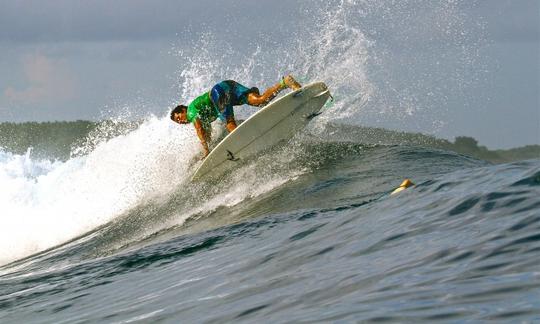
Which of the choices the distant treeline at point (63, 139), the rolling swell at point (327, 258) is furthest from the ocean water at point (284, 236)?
the distant treeline at point (63, 139)

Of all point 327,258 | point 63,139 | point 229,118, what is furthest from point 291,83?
point 63,139

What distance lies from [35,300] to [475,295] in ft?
17.7

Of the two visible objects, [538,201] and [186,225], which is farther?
[186,225]

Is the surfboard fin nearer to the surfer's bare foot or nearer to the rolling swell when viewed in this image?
the rolling swell

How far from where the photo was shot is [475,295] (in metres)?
4.72

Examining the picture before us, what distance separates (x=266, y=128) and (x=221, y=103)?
927mm

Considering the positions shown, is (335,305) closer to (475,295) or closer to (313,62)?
(475,295)

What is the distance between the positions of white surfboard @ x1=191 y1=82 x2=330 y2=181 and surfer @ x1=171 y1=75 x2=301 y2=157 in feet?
0.86

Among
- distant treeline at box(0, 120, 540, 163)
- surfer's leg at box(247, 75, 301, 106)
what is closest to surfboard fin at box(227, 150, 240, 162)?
surfer's leg at box(247, 75, 301, 106)

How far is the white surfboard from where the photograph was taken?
45.3 ft

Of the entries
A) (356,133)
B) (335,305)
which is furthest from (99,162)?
(335,305)

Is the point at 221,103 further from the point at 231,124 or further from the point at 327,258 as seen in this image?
the point at 327,258

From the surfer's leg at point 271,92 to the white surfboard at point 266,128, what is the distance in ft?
0.89

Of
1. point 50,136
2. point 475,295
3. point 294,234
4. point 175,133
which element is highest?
point 50,136
